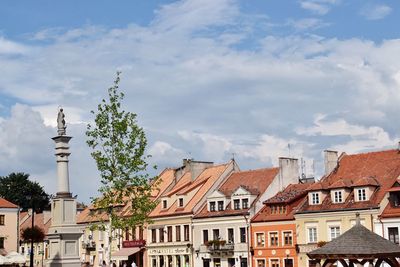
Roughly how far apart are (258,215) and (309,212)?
6.59m

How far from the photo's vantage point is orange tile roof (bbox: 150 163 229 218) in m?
78.0

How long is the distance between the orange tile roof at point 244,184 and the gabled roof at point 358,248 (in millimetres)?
38651

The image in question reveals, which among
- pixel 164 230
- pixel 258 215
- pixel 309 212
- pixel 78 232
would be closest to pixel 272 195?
pixel 258 215

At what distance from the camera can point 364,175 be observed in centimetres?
6506

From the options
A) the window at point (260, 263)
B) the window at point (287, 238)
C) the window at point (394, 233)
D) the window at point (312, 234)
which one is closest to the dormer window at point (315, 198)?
the window at point (312, 234)

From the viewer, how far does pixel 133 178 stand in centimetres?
4538

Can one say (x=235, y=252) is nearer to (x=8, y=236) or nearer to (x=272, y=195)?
(x=272, y=195)

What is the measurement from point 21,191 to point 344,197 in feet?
248

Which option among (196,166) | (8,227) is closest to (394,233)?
(196,166)

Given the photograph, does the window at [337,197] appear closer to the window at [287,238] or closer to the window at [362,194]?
the window at [362,194]

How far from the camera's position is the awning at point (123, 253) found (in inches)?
3255

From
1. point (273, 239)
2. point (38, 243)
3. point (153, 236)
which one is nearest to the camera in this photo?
point (273, 239)

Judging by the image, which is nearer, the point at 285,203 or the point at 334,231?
the point at 334,231

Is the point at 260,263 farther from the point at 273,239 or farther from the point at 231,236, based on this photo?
the point at 231,236
